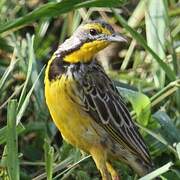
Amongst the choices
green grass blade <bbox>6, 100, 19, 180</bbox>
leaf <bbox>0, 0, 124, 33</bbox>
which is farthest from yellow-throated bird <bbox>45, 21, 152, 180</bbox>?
green grass blade <bbox>6, 100, 19, 180</bbox>

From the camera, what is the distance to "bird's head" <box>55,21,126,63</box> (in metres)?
4.76

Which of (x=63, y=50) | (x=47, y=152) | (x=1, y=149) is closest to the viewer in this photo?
(x=47, y=152)

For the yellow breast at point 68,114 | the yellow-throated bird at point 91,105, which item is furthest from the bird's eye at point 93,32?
the yellow breast at point 68,114

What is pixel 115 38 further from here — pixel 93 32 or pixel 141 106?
pixel 141 106

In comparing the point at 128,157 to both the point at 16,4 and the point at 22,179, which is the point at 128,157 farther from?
the point at 16,4

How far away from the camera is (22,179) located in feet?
16.6

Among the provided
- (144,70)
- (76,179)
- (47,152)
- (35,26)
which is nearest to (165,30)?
(144,70)

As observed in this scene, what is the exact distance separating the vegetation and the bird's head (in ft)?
0.48

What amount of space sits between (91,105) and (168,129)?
1.88ft

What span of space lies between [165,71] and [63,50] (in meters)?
0.82

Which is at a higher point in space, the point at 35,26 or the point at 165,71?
the point at 35,26

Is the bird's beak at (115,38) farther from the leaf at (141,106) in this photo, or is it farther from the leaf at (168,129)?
the leaf at (168,129)

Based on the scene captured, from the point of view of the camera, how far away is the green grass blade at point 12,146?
4.10 m

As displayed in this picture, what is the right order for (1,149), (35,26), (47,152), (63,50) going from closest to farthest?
(47,152) → (63,50) → (1,149) → (35,26)
